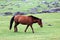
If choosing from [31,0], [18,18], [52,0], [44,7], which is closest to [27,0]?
[31,0]

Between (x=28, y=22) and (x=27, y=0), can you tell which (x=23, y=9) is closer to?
(x=27, y=0)

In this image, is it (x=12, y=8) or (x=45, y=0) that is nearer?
(x=12, y=8)

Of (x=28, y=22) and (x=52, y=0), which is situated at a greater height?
(x=28, y=22)

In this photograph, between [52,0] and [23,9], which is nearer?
[23,9]

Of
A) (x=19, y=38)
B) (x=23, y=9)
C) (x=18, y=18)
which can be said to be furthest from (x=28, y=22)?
(x=23, y=9)

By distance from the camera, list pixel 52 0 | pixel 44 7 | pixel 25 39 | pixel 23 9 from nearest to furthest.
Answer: pixel 25 39 → pixel 23 9 → pixel 44 7 → pixel 52 0

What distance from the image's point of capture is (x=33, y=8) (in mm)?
68625

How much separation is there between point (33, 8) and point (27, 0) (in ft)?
59.1

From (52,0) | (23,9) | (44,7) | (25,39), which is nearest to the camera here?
(25,39)

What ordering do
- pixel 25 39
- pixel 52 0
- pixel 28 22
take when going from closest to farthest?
pixel 25 39 → pixel 28 22 → pixel 52 0

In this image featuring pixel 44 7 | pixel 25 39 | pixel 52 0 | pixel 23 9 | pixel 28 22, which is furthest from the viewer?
pixel 52 0

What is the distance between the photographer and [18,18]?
2623cm

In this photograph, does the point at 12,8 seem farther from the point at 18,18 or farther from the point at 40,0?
the point at 18,18

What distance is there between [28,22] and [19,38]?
419 cm
